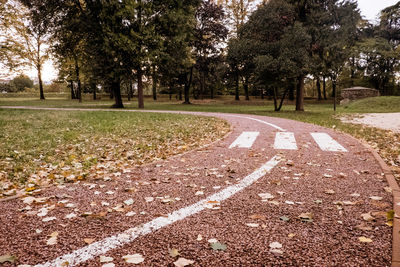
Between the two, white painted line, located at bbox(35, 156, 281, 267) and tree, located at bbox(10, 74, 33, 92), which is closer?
white painted line, located at bbox(35, 156, 281, 267)

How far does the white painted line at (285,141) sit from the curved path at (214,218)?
1.60 meters

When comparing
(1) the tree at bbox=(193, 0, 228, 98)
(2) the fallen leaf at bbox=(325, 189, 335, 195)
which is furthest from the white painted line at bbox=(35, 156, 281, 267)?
(1) the tree at bbox=(193, 0, 228, 98)

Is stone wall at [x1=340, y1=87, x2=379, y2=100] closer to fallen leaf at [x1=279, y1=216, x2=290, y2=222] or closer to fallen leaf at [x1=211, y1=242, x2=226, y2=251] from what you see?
fallen leaf at [x1=279, y1=216, x2=290, y2=222]

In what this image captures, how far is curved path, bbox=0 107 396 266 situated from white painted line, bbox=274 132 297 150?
160 centimetres

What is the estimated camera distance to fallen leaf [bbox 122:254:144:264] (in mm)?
2117

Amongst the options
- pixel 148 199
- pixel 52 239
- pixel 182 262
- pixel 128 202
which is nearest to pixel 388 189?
Result: pixel 182 262

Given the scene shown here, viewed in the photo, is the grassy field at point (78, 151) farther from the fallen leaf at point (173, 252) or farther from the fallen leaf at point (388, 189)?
the fallen leaf at point (388, 189)

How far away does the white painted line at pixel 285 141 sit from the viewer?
258 inches

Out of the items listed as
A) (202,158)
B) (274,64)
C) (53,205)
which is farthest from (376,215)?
(274,64)

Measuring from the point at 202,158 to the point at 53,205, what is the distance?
306 centimetres

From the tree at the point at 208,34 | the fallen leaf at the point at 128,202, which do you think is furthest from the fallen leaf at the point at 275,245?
the tree at the point at 208,34

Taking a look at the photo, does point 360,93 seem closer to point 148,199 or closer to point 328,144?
point 328,144

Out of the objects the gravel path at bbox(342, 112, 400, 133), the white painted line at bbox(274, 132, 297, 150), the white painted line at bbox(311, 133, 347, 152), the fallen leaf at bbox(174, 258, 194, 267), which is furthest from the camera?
the gravel path at bbox(342, 112, 400, 133)

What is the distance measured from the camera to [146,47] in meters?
22.2
